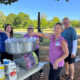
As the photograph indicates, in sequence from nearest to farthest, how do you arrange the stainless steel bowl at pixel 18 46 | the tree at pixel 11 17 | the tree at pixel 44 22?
the stainless steel bowl at pixel 18 46
the tree at pixel 44 22
the tree at pixel 11 17

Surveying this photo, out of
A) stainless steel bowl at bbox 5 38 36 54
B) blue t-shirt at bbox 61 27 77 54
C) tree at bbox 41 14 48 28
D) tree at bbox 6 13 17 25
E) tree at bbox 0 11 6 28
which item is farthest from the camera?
tree at bbox 6 13 17 25

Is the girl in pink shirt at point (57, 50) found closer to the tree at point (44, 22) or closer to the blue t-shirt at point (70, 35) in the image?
the blue t-shirt at point (70, 35)

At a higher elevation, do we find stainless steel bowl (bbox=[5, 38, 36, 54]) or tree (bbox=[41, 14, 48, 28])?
tree (bbox=[41, 14, 48, 28])

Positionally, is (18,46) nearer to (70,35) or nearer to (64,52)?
(64,52)

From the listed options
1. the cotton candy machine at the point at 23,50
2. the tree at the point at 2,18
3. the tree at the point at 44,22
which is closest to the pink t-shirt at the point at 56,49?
the cotton candy machine at the point at 23,50

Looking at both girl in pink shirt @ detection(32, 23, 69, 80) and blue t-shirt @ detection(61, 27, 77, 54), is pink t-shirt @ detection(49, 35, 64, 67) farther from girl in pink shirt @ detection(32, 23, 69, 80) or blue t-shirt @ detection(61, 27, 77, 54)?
blue t-shirt @ detection(61, 27, 77, 54)

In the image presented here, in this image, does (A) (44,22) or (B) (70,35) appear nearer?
(B) (70,35)

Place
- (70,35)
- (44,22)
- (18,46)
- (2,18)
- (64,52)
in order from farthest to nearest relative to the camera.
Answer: (2,18) < (44,22) < (70,35) < (64,52) < (18,46)

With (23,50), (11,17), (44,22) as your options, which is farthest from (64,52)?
(11,17)

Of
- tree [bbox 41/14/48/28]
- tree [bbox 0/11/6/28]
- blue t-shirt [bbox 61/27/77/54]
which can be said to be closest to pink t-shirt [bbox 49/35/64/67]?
blue t-shirt [bbox 61/27/77/54]

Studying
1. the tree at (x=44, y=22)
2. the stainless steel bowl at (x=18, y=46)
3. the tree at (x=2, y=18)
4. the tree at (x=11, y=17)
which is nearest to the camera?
the stainless steel bowl at (x=18, y=46)

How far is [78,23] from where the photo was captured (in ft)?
111

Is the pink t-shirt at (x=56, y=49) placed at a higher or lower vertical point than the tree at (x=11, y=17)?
lower

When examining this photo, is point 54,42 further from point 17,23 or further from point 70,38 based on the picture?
point 17,23
